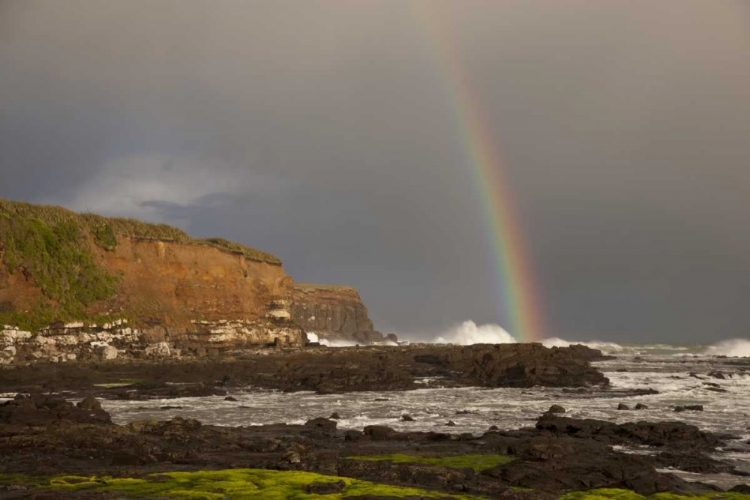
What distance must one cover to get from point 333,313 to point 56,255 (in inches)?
4164

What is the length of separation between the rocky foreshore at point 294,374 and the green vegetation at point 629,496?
3408 centimetres

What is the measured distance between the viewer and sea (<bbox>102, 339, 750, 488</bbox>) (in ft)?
109

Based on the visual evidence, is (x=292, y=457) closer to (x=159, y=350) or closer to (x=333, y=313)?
(x=159, y=350)

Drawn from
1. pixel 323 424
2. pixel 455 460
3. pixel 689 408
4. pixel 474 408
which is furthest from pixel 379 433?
pixel 689 408

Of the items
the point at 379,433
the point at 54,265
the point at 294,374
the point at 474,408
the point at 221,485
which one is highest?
the point at 54,265

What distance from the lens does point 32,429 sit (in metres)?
26.4

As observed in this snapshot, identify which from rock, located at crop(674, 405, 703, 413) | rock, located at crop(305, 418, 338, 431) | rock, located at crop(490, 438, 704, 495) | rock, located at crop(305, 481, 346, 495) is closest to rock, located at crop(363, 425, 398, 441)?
rock, located at crop(305, 418, 338, 431)

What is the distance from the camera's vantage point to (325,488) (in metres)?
18.0

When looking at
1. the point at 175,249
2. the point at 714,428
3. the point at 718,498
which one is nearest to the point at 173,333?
the point at 175,249

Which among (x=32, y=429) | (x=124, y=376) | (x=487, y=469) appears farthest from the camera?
(x=124, y=376)

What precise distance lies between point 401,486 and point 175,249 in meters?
70.5

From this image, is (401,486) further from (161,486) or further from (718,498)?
(718,498)

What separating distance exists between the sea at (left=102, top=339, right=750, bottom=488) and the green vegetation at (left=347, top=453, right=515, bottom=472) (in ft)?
19.4

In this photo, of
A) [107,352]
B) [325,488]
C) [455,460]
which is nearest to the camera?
[325,488]
